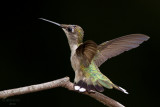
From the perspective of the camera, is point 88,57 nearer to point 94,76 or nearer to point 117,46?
point 94,76

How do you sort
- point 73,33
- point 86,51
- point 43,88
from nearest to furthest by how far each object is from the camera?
point 43,88 → point 86,51 → point 73,33

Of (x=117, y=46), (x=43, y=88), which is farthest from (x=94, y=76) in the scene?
(x=43, y=88)

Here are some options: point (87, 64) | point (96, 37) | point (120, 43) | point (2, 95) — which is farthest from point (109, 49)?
point (96, 37)

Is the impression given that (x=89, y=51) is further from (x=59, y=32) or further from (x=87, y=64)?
(x=59, y=32)

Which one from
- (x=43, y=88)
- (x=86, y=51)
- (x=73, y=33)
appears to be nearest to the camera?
(x=43, y=88)

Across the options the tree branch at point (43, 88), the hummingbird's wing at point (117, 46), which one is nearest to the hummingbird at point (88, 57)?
the hummingbird's wing at point (117, 46)

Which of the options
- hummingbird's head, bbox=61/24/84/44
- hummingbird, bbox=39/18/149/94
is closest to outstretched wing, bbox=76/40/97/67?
hummingbird, bbox=39/18/149/94

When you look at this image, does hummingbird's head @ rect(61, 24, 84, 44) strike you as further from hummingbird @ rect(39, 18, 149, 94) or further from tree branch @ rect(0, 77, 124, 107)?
tree branch @ rect(0, 77, 124, 107)
